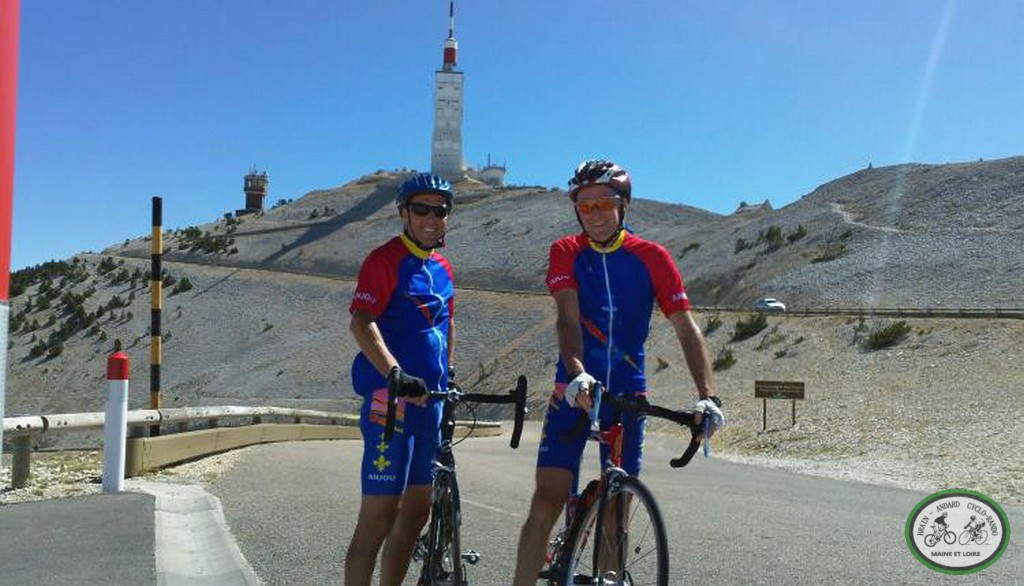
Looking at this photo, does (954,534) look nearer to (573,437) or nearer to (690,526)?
(690,526)

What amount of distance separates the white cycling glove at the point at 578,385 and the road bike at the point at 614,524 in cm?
4

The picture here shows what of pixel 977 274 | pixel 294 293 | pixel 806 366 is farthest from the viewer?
pixel 294 293

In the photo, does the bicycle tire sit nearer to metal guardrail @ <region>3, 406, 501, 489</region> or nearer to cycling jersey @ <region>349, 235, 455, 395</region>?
cycling jersey @ <region>349, 235, 455, 395</region>

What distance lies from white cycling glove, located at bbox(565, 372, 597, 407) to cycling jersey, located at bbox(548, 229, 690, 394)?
0.29 meters

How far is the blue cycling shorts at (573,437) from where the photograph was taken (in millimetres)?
4301

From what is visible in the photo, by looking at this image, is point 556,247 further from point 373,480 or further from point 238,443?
point 238,443

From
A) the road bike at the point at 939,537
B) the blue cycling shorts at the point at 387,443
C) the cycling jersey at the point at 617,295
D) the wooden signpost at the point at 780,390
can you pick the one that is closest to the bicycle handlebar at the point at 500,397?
the blue cycling shorts at the point at 387,443

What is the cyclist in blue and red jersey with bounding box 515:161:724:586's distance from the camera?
4.35 meters

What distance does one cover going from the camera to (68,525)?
680cm

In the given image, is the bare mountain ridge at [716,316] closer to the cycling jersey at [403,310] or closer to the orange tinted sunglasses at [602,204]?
the orange tinted sunglasses at [602,204]

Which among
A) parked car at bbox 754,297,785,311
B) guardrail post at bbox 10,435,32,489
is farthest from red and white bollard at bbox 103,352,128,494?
parked car at bbox 754,297,785,311

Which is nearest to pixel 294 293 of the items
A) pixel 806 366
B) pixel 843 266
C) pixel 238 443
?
pixel 843 266

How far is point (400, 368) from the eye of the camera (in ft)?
14.1

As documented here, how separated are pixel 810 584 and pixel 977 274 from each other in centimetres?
5935
